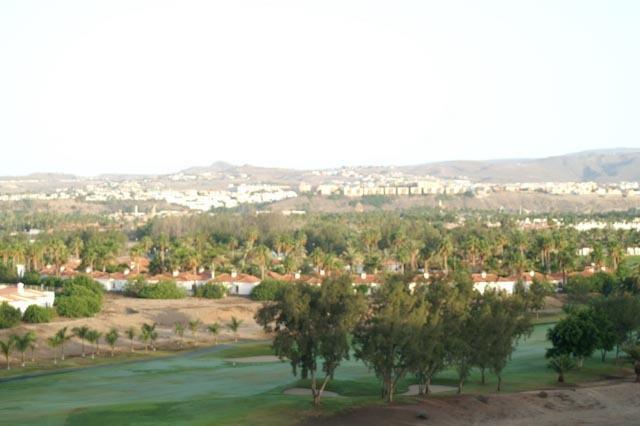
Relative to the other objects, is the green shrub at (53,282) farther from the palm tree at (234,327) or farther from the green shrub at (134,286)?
the palm tree at (234,327)

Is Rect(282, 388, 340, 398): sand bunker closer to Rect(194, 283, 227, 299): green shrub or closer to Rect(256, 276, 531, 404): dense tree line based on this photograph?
Rect(256, 276, 531, 404): dense tree line

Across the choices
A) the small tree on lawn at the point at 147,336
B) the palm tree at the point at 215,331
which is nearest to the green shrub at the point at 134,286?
the palm tree at the point at 215,331

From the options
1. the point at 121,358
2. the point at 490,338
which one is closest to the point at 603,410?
the point at 490,338

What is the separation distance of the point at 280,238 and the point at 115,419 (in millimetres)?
121339

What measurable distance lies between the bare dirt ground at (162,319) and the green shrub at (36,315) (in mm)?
895

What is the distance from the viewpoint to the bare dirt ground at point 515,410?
5266 cm

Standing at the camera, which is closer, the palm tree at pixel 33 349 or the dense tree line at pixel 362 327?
the dense tree line at pixel 362 327

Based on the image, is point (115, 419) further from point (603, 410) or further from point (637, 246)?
point (637, 246)

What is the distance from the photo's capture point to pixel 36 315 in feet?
324

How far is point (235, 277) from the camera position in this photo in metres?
135

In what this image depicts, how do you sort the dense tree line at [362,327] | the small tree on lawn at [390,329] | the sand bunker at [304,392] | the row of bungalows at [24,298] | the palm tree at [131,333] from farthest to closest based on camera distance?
1. the row of bungalows at [24,298]
2. the palm tree at [131,333]
3. the sand bunker at [304,392]
4. the dense tree line at [362,327]
5. the small tree on lawn at [390,329]

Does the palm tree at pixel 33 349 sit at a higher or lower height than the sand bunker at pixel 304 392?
lower

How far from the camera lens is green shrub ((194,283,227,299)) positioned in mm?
126363

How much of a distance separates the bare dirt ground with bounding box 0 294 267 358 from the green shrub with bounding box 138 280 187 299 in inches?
53.4
